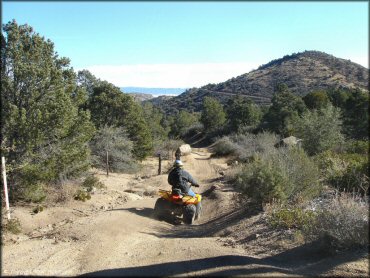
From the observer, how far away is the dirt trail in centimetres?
706

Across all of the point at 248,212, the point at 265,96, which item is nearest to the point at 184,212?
the point at 248,212

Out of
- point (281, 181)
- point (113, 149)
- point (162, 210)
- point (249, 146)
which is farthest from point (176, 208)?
point (249, 146)

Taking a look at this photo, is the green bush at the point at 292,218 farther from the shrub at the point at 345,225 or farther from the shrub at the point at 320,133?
the shrub at the point at 320,133

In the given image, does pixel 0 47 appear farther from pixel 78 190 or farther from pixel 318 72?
pixel 318 72

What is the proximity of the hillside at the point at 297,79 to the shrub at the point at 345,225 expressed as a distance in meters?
70.4

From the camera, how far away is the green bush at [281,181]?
1116 centimetres

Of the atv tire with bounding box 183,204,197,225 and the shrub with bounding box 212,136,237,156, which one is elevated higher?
the atv tire with bounding box 183,204,197,225

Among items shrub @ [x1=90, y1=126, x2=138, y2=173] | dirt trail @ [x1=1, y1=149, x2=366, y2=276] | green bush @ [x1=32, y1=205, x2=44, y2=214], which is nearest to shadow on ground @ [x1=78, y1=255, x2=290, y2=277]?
dirt trail @ [x1=1, y1=149, x2=366, y2=276]

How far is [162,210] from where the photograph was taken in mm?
12391

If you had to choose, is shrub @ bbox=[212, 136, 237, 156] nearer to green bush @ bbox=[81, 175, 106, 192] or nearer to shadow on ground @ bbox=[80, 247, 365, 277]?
green bush @ bbox=[81, 175, 106, 192]

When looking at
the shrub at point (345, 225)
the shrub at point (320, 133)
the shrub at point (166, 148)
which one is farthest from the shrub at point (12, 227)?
the shrub at point (166, 148)

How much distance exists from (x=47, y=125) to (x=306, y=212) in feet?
31.1

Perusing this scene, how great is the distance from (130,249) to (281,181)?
4.83m

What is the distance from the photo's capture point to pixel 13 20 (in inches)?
568
